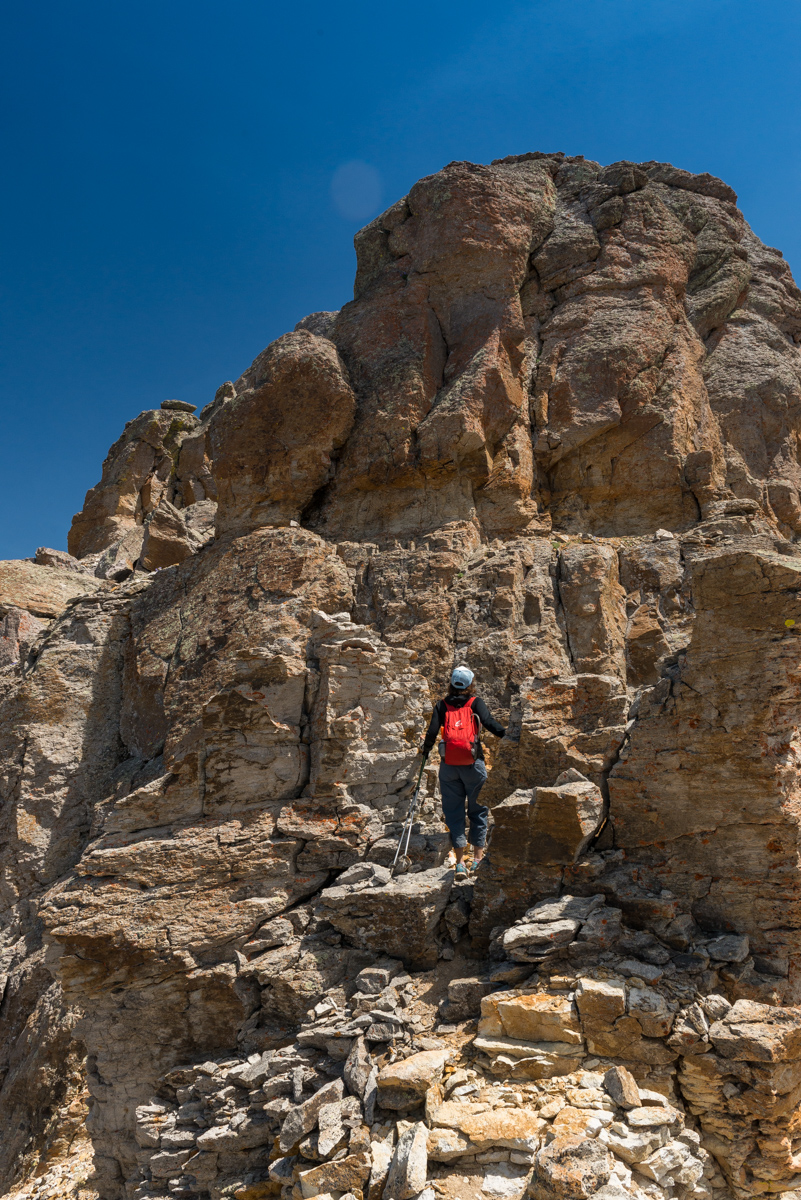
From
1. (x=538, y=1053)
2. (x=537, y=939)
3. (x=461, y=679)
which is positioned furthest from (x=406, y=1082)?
(x=461, y=679)

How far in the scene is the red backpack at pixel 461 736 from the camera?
8.86m

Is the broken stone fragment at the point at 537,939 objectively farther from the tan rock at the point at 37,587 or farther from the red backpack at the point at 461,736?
the tan rock at the point at 37,587

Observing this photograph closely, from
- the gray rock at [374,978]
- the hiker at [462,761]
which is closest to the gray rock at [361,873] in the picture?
the hiker at [462,761]

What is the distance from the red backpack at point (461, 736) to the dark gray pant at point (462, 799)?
0.12m

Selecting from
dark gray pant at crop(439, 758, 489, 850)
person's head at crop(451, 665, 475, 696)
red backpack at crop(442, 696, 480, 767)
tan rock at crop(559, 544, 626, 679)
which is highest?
tan rock at crop(559, 544, 626, 679)

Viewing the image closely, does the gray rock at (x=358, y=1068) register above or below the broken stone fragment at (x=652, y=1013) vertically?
below

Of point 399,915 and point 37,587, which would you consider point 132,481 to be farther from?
point 399,915

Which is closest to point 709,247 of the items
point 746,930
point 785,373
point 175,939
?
point 785,373

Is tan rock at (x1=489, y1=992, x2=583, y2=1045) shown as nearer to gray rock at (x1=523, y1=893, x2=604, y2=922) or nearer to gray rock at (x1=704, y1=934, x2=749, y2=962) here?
gray rock at (x1=523, y1=893, x2=604, y2=922)

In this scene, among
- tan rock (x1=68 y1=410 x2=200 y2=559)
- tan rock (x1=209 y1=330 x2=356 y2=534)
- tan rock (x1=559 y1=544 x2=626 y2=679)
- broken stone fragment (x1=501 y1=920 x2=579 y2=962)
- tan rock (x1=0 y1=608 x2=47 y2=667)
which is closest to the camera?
broken stone fragment (x1=501 y1=920 x2=579 y2=962)

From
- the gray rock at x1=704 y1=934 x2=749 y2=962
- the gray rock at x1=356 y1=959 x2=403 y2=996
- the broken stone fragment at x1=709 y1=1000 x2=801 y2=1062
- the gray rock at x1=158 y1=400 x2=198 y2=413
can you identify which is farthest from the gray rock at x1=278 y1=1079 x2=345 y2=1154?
the gray rock at x1=158 y1=400 x2=198 y2=413

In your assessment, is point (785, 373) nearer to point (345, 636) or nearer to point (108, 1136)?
point (345, 636)

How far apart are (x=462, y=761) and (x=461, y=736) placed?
311 millimetres

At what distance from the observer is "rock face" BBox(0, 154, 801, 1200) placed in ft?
21.2
